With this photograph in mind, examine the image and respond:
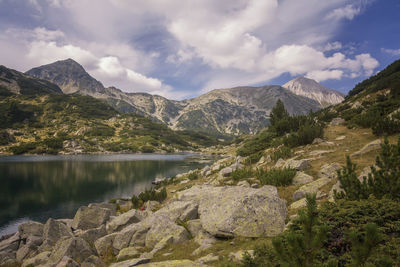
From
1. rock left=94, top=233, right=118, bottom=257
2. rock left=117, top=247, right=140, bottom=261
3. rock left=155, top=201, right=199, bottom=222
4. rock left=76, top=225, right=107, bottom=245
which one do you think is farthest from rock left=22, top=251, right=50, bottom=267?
rock left=155, top=201, right=199, bottom=222

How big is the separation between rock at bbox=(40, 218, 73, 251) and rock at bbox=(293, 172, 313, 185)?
61.8ft

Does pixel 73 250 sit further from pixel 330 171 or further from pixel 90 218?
pixel 330 171

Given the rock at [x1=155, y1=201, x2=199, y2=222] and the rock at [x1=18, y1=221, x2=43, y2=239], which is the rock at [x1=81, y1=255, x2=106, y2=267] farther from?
the rock at [x1=18, y1=221, x2=43, y2=239]

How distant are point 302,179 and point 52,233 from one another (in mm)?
20239

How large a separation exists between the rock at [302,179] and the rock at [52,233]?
18837 mm

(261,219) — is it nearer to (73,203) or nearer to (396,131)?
(396,131)

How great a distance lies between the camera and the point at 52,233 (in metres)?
16.6

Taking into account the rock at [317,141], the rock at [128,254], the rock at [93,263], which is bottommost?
the rock at [93,263]

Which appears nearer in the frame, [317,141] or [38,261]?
[38,261]

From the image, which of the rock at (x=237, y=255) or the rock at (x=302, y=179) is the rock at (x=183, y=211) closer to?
the rock at (x=237, y=255)

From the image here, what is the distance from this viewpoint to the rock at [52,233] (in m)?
15.4

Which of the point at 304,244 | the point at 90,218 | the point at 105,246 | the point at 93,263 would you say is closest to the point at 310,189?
the point at 304,244

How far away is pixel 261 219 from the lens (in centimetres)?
962

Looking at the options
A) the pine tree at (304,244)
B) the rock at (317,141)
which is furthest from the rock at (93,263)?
the rock at (317,141)
